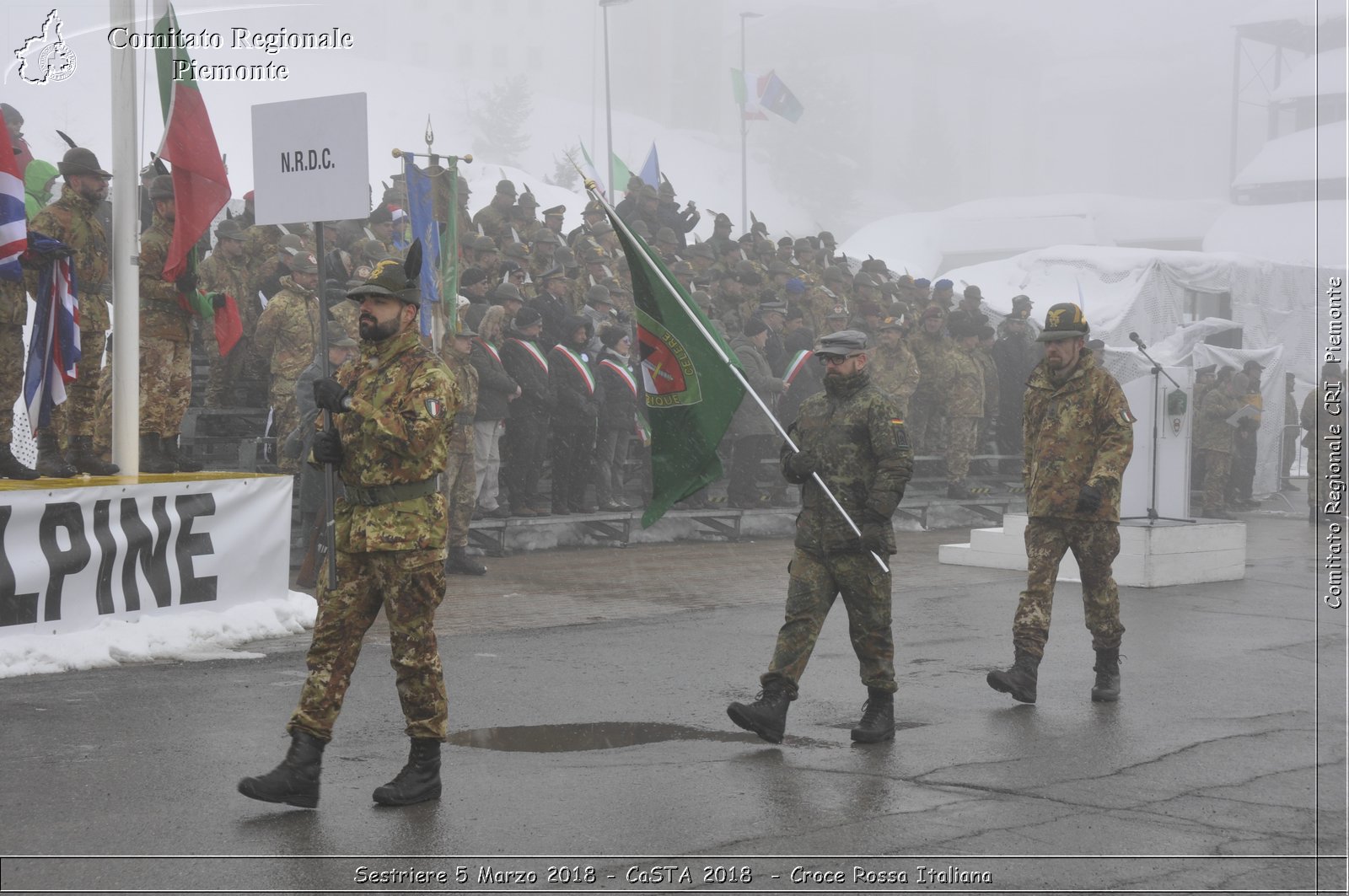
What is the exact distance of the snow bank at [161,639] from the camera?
8.59 meters

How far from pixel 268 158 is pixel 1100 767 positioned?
623 cm

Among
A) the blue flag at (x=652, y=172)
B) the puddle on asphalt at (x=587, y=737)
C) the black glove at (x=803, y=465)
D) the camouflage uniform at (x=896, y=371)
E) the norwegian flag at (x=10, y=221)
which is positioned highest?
the blue flag at (x=652, y=172)

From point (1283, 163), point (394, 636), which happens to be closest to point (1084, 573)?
point (394, 636)

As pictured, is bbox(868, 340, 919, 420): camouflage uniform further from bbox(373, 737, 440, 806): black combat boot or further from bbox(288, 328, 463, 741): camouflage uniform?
bbox(373, 737, 440, 806): black combat boot

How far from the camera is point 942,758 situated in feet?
22.8

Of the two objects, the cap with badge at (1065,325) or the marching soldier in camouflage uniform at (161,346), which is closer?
the cap with badge at (1065,325)

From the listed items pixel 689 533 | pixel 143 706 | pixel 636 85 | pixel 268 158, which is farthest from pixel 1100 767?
pixel 636 85

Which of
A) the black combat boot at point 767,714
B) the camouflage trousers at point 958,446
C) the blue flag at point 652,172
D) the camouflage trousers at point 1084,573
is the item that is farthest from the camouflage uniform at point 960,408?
the black combat boot at point 767,714

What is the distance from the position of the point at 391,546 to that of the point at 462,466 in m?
7.55

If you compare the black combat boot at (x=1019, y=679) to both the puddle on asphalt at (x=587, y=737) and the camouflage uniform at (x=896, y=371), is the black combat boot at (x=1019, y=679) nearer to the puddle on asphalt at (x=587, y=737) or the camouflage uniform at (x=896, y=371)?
the puddle on asphalt at (x=587, y=737)

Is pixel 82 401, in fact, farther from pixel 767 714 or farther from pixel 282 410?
pixel 767 714

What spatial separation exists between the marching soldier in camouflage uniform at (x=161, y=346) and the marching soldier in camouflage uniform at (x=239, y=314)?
2.76 m

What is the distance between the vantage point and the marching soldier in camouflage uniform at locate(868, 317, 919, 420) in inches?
785

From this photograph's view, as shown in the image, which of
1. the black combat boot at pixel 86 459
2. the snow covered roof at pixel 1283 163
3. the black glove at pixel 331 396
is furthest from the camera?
the snow covered roof at pixel 1283 163
